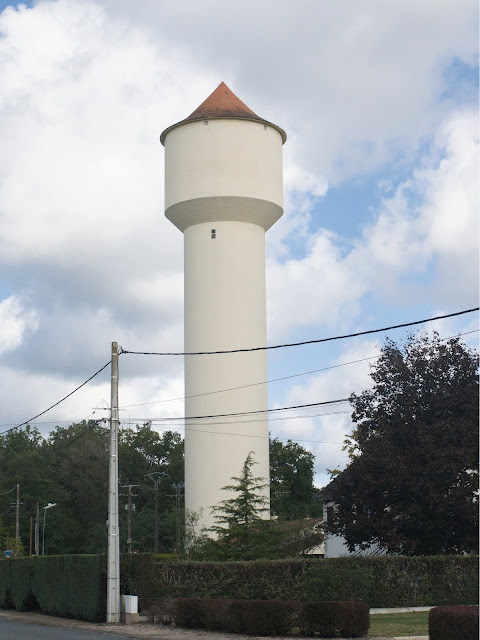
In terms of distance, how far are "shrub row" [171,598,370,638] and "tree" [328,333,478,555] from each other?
27.6 feet

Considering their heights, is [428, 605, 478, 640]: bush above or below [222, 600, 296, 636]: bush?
above

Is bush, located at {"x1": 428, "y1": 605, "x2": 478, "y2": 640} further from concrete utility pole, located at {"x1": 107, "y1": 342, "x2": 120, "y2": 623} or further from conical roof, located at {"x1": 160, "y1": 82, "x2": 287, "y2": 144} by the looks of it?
conical roof, located at {"x1": 160, "y1": 82, "x2": 287, "y2": 144}

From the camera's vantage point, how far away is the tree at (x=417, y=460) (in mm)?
33031

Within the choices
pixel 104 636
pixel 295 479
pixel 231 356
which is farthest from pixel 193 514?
pixel 295 479

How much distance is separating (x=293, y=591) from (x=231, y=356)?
13562 millimetres

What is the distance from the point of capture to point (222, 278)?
4162 cm

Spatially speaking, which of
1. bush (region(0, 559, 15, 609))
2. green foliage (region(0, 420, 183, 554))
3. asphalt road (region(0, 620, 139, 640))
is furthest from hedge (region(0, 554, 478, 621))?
green foliage (region(0, 420, 183, 554))

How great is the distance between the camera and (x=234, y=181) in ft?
135

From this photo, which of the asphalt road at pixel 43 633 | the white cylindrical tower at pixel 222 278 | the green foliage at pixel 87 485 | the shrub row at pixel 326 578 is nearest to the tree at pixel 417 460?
the shrub row at pixel 326 578

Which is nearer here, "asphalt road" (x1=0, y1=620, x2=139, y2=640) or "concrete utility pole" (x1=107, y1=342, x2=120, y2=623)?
"asphalt road" (x1=0, y1=620, x2=139, y2=640)

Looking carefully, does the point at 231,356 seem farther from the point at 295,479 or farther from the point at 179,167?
the point at 295,479

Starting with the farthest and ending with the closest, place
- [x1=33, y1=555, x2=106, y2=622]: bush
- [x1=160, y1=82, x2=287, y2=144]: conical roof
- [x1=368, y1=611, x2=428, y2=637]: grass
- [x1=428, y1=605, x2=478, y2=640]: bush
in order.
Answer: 1. [x1=160, y1=82, x2=287, y2=144]: conical roof
2. [x1=33, y1=555, x2=106, y2=622]: bush
3. [x1=368, y1=611, x2=428, y2=637]: grass
4. [x1=428, y1=605, x2=478, y2=640]: bush

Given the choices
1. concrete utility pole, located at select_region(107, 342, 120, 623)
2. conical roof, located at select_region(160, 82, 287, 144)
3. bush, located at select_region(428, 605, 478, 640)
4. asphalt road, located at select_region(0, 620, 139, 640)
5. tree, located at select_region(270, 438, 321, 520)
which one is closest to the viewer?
bush, located at select_region(428, 605, 478, 640)

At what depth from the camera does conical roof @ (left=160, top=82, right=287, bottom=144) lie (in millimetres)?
42344
